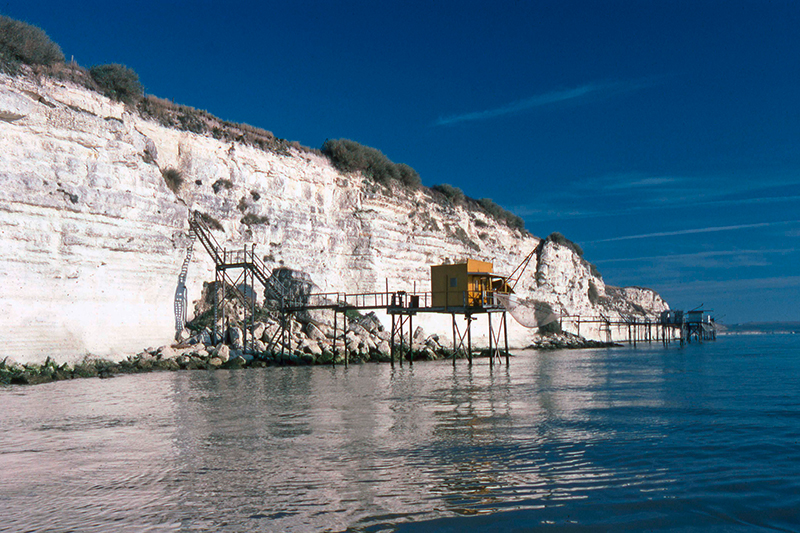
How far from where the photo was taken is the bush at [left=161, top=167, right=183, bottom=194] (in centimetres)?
2773

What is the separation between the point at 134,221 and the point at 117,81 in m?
7.65

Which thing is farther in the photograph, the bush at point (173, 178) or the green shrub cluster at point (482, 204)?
the green shrub cluster at point (482, 204)

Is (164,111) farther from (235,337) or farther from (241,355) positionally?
(241,355)

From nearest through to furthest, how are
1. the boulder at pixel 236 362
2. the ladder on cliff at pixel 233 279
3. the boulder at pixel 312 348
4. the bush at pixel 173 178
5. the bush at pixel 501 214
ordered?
the boulder at pixel 236 362 < the ladder on cliff at pixel 233 279 < the boulder at pixel 312 348 < the bush at pixel 173 178 < the bush at pixel 501 214

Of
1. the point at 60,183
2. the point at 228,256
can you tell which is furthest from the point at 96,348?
the point at 228,256

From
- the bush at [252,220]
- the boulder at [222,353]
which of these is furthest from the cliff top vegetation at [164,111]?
the boulder at [222,353]

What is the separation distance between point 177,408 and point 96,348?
12.4 metres

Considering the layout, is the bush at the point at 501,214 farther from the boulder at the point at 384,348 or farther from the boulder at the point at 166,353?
the boulder at the point at 166,353

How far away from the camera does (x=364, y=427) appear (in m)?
8.84

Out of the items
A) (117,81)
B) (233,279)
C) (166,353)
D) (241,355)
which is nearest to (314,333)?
(233,279)

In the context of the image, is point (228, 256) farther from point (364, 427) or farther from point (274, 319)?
point (364, 427)

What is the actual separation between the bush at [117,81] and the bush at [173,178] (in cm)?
359

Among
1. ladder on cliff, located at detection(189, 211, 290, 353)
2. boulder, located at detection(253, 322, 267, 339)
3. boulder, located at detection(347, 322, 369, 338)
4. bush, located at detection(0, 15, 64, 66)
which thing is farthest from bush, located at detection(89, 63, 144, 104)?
boulder, located at detection(347, 322, 369, 338)

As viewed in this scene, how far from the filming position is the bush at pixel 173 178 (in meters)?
27.7
